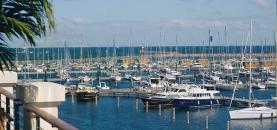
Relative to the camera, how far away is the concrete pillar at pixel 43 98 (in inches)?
192

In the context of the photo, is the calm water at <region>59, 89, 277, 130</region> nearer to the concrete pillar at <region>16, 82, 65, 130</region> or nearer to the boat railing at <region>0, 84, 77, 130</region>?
the boat railing at <region>0, 84, 77, 130</region>

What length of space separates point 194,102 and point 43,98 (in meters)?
69.9

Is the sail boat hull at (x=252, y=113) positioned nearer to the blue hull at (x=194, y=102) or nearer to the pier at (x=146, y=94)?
the pier at (x=146, y=94)

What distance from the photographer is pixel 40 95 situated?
4.98m

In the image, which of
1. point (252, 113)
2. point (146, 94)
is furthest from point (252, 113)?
point (146, 94)

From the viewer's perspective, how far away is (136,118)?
63625 millimetres

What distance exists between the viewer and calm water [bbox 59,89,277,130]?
2254 inches

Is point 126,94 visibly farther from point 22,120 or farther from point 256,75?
point 22,120

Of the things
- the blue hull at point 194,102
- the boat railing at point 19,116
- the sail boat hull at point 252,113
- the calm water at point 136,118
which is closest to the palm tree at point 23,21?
the boat railing at point 19,116

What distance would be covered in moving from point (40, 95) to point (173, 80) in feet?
358

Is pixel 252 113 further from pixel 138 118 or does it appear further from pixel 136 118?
pixel 136 118

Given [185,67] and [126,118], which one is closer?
[126,118]

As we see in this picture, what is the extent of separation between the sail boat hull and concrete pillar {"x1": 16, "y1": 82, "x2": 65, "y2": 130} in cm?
5783

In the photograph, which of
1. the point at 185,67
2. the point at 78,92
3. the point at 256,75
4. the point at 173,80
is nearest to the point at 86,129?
the point at 78,92
